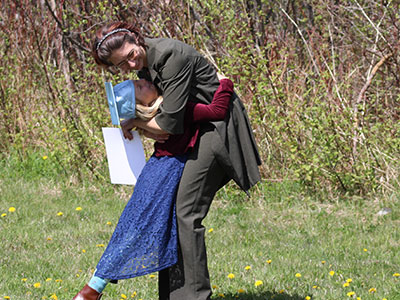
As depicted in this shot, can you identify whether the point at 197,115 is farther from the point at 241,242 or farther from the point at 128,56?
the point at 241,242

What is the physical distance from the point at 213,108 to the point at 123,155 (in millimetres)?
564

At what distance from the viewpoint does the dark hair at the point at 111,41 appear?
311 cm

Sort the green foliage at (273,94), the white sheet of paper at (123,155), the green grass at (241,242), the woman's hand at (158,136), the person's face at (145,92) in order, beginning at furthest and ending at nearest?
the green foliage at (273,94), the green grass at (241,242), the white sheet of paper at (123,155), the woman's hand at (158,136), the person's face at (145,92)

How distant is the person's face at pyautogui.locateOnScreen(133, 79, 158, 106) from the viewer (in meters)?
3.24

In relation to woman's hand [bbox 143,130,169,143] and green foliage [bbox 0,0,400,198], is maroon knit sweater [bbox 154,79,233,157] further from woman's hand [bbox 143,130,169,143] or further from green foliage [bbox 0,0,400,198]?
green foliage [bbox 0,0,400,198]

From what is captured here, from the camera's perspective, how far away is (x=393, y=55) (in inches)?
247

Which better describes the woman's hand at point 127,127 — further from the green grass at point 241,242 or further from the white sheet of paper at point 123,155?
the green grass at point 241,242

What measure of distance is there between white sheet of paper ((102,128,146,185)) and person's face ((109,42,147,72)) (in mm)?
406

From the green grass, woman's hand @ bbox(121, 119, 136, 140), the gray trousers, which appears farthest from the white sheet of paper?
the green grass

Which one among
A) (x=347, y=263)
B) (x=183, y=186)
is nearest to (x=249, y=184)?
(x=183, y=186)

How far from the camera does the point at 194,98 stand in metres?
3.32

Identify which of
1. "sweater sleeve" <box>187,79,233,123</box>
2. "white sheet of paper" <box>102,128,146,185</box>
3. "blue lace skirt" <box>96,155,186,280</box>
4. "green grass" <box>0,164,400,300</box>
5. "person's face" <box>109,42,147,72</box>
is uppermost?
"person's face" <box>109,42,147,72</box>

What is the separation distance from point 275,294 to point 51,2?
232 inches

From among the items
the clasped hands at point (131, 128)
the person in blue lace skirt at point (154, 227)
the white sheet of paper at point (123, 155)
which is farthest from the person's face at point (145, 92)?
the white sheet of paper at point (123, 155)
